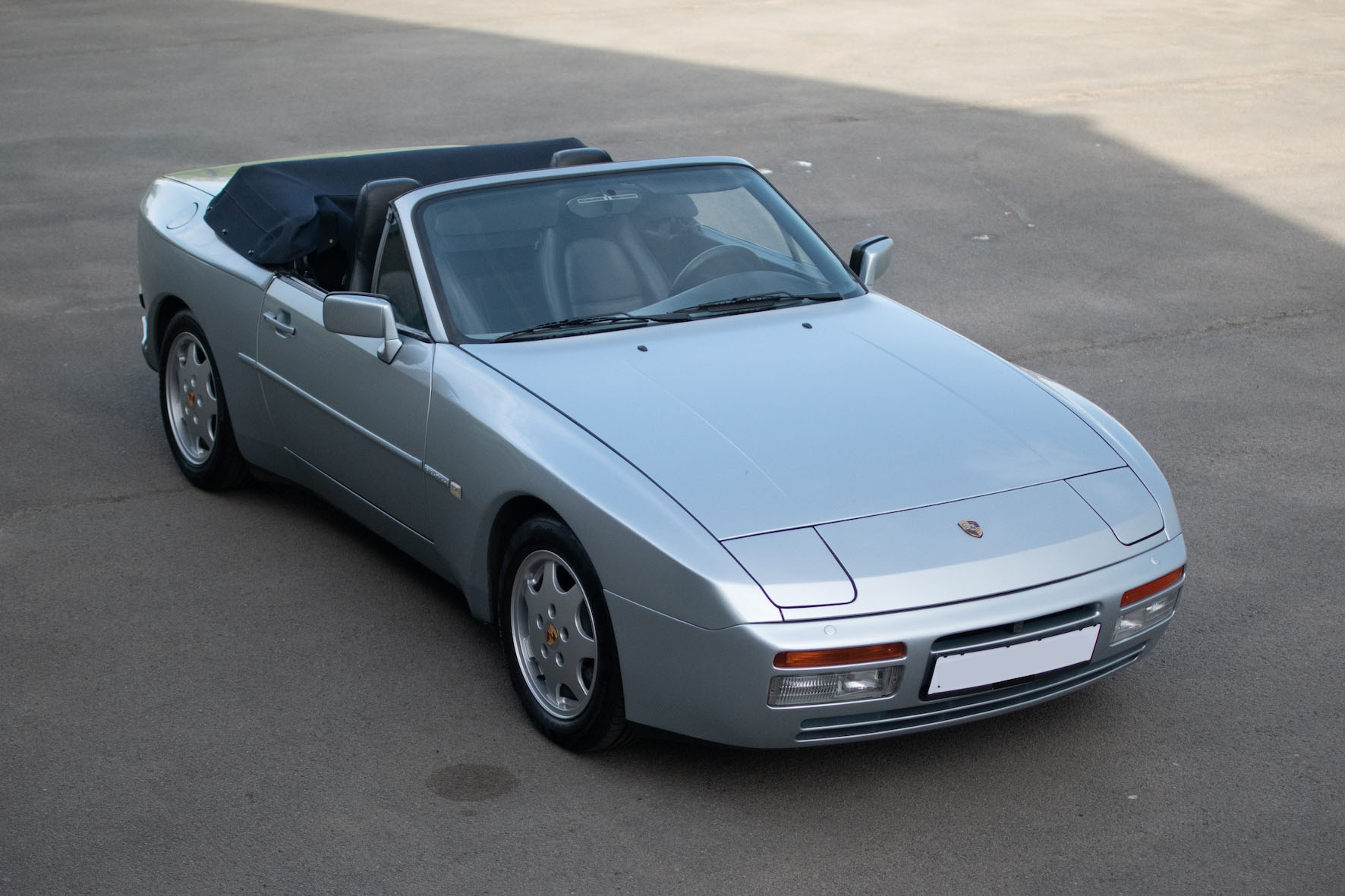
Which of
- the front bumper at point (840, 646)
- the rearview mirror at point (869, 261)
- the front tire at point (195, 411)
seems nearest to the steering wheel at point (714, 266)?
the rearview mirror at point (869, 261)

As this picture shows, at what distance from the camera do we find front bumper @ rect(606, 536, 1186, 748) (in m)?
3.49

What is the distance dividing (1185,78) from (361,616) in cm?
1320

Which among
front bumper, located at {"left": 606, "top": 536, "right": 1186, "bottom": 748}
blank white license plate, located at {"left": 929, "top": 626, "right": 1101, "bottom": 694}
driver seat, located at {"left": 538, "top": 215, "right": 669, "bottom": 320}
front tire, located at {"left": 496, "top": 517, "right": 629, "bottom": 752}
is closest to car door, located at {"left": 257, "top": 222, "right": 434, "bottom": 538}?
driver seat, located at {"left": 538, "top": 215, "right": 669, "bottom": 320}

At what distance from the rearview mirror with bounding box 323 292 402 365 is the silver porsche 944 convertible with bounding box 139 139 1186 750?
0.4 inches

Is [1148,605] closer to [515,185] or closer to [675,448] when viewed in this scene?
[675,448]

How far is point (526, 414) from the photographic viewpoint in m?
4.16

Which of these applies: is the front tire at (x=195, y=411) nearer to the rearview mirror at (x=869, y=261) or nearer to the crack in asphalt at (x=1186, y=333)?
the rearview mirror at (x=869, y=261)

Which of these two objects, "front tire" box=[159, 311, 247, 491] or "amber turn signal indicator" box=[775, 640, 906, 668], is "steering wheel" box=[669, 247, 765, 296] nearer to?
"amber turn signal indicator" box=[775, 640, 906, 668]

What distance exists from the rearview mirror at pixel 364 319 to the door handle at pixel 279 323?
585mm

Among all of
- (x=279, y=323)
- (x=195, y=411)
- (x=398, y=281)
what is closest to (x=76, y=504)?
(x=195, y=411)

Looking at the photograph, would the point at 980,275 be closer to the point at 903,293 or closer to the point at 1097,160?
the point at 903,293

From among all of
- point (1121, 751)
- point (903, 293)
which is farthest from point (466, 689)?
point (903, 293)

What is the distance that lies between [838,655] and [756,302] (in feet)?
5.95

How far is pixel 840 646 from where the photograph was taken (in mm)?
3467
